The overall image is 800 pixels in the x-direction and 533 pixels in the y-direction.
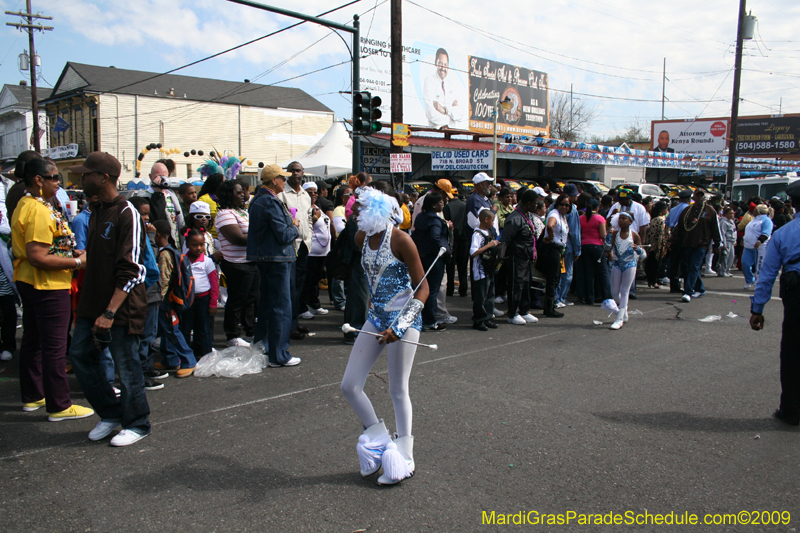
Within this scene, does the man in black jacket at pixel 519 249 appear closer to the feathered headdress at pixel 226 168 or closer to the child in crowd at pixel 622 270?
the child in crowd at pixel 622 270

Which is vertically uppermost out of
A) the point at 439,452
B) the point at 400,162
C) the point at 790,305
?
the point at 400,162

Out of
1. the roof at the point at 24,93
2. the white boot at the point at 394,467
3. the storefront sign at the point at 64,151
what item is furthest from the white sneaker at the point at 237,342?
the roof at the point at 24,93

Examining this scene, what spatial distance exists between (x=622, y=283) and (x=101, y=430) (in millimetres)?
6808

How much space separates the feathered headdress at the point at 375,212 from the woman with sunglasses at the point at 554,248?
569 centimetres

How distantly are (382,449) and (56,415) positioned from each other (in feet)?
9.11

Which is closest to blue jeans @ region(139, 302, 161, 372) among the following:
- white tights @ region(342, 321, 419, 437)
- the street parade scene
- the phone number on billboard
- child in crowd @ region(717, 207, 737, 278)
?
the street parade scene

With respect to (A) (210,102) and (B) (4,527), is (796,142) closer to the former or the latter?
(A) (210,102)

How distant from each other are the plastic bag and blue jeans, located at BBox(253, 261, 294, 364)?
159 millimetres

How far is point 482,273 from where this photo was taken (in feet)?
25.2

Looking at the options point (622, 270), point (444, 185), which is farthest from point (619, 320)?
point (444, 185)

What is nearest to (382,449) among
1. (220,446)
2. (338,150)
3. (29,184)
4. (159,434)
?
(220,446)

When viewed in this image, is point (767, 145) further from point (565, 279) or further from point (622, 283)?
point (622, 283)

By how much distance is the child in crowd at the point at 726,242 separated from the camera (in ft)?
45.4

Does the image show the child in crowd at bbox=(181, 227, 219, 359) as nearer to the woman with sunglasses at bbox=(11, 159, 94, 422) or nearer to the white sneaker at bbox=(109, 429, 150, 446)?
the woman with sunglasses at bbox=(11, 159, 94, 422)
